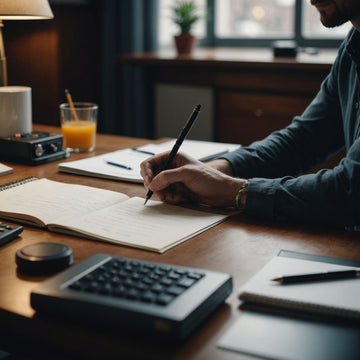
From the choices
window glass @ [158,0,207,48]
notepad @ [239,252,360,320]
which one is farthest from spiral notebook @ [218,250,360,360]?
window glass @ [158,0,207,48]

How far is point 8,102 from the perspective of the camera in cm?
156

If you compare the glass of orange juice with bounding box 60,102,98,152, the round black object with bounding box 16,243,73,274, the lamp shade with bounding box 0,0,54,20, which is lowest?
the round black object with bounding box 16,243,73,274

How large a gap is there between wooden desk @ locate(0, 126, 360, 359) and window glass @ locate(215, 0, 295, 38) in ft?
7.86

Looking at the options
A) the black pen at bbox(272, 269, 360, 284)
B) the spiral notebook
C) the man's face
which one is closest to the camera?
the spiral notebook

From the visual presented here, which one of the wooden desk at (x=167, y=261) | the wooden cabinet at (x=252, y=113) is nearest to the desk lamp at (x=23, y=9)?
the wooden desk at (x=167, y=261)

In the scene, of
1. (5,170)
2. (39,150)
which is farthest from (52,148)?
(5,170)

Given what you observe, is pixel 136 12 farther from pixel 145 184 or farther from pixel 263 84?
pixel 145 184

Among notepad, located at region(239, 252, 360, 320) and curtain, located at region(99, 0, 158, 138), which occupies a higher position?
curtain, located at region(99, 0, 158, 138)

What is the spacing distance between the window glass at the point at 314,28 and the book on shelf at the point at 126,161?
1.88m

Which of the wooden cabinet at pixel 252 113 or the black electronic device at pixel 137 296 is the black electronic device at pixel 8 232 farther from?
the wooden cabinet at pixel 252 113

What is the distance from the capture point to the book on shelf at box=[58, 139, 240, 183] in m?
1.36

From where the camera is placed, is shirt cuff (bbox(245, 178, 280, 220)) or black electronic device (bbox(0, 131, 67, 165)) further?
black electronic device (bbox(0, 131, 67, 165))

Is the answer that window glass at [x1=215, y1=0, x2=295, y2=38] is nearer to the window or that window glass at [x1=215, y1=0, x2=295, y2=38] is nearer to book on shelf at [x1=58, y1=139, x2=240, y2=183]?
the window

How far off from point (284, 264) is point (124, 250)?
0.24 m
